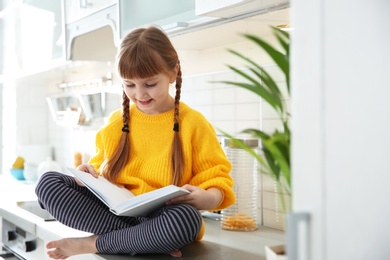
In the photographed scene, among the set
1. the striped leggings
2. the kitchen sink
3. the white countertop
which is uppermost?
the striped leggings

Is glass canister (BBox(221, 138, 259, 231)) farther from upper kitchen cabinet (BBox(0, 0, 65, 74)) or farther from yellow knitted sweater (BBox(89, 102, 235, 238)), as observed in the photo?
upper kitchen cabinet (BBox(0, 0, 65, 74))

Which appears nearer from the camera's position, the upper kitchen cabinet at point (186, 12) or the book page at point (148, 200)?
the book page at point (148, 200)

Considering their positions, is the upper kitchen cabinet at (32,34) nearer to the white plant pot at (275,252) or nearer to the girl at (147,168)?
the girl at (147,168)

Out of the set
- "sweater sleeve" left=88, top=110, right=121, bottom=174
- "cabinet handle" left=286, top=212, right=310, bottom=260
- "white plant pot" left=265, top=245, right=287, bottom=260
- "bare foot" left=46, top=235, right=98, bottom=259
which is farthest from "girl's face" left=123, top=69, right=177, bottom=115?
"cabinet handle" left=286, top=212, right=310, bottom=260

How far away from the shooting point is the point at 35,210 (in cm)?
199

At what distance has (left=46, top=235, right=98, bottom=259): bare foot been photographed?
4.66 feet

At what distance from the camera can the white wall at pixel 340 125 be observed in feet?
2.57

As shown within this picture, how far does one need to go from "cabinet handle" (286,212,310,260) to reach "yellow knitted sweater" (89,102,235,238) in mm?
696

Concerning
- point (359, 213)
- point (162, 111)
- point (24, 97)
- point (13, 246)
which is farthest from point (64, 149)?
point (359, 213)

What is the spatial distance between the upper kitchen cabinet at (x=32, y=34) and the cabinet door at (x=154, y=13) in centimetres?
52

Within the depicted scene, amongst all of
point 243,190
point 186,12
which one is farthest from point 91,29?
point 243,190

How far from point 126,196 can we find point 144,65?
0.35 m

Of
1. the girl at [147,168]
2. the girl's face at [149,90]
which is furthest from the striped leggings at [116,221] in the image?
the girl's face at [149,90]

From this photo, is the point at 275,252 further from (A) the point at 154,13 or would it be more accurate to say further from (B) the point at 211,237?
(A) the point at 154,13
